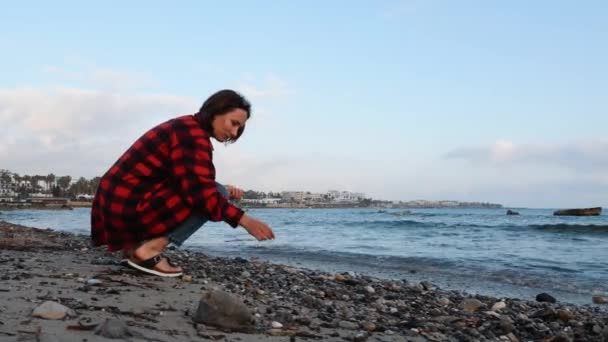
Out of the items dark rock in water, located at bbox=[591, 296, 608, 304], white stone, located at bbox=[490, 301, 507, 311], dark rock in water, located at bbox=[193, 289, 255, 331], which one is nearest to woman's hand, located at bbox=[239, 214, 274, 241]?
dark rock in water, located at bbox=[193, 289, 255, 331]

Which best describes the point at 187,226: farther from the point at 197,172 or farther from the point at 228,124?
the point at 228,124

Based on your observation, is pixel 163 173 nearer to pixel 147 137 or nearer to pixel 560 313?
pixel 147 137

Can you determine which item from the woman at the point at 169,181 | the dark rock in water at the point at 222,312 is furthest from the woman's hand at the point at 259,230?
the dark rock in water at the point at 222,312

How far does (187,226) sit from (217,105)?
917mm

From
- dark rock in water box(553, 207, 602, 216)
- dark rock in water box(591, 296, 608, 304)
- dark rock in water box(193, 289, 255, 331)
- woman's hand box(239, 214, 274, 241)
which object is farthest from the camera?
dark rock in water box(553, 207, 602, 216)

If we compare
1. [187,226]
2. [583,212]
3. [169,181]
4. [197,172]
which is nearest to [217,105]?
[197,172]

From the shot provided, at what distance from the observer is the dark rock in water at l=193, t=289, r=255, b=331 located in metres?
2.63

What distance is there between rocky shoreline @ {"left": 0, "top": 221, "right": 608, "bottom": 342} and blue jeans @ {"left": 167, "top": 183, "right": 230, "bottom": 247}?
31 cm

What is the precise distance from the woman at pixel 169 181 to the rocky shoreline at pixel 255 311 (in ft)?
1.25

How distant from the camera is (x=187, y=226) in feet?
12.6

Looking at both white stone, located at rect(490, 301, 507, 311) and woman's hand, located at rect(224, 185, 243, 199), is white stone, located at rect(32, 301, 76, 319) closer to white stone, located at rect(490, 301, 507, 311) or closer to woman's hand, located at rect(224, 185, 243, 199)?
woman's hand, located at rect(224, 185, 243, 199)

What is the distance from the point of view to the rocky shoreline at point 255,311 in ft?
7.91

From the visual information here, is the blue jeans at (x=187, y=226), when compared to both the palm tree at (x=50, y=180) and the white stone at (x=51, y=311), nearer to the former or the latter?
the white stone at (x=51, y=311)

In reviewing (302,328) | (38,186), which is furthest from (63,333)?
(38,186)
